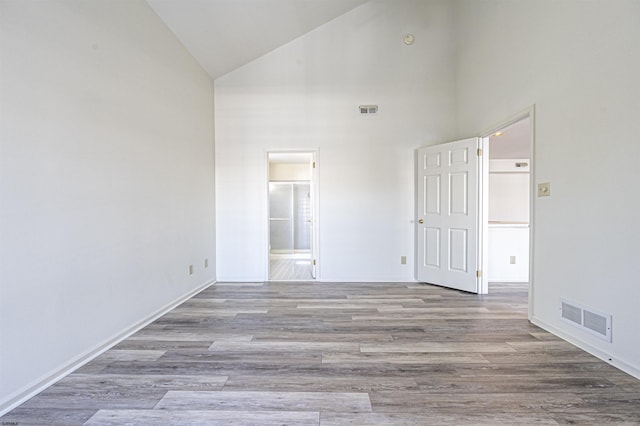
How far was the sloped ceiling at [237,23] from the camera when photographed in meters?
2.88

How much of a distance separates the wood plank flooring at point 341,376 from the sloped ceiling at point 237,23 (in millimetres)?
3053

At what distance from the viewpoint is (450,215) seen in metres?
3.68

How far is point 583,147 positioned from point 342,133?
8.77ft

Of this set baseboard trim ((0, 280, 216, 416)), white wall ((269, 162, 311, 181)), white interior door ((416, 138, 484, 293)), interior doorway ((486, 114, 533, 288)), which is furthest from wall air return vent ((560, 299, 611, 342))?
white wall ((269, 162, 311, 181))

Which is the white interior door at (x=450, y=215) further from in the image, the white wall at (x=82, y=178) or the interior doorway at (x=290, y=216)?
the interior doorway at (x=290, y=216)

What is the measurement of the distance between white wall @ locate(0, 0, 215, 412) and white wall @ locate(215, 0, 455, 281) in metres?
1.06

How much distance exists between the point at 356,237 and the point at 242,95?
2676 mm

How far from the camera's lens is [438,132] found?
4062 millimetres

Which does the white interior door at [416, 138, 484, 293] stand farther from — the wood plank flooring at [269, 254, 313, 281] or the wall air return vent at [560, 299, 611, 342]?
the wood plank flooring at [269, 254, 313, 281]

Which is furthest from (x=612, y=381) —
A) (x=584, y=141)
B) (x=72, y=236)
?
(x=72, y=236)

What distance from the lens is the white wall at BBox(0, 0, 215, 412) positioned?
4.92ft

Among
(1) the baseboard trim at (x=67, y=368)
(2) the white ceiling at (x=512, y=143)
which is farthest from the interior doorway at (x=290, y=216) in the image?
(1) the baseboard trim at (x=67, y=368)

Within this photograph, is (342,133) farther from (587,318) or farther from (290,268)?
(587,318)

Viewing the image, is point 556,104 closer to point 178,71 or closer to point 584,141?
point 584,141
